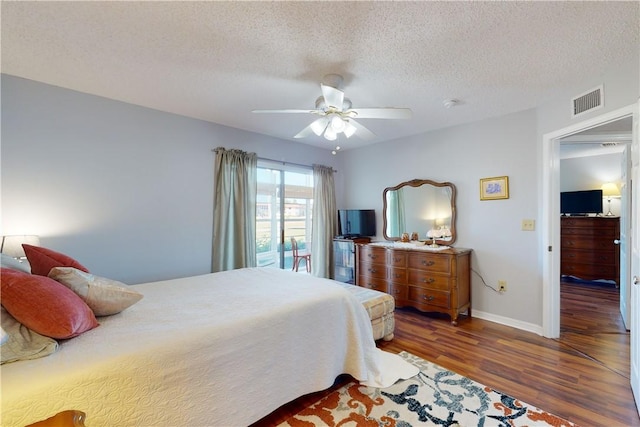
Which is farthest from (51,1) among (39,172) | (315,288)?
(315,288)

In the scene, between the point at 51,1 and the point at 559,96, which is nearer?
the point at 51,1

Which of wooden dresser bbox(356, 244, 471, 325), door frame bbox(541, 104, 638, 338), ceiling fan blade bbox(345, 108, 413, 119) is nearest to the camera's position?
ceiling fan blade bbox(345, 108, 413, 119)

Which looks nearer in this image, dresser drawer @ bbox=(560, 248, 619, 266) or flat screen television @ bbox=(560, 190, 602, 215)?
dresser drawer @ bbox=(560, 248, 619, 266)

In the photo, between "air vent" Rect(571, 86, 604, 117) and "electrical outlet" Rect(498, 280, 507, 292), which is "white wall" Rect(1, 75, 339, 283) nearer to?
"electrical outlet" Rect(498, 280, 507, 292)

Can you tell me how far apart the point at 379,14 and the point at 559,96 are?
2.29 metres

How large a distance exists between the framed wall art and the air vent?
89 cm

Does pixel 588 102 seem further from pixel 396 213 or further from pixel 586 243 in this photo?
pixel 586 243

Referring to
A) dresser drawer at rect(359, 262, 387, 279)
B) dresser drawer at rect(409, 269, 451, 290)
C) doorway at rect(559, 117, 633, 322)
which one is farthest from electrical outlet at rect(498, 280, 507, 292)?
doorway at rect(559, 117, 633, 322)

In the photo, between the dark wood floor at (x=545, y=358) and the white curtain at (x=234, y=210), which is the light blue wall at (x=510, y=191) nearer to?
the dark wood floor at (x=545, y=358)

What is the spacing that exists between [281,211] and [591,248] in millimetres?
5355

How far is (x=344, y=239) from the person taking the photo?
4.50 meters

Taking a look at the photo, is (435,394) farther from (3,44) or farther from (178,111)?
(3,44)

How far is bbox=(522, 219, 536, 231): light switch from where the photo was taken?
3.01m

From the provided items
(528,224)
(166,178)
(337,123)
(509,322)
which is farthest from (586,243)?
(166,178)
